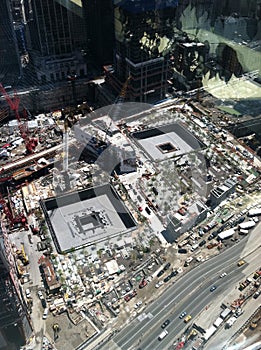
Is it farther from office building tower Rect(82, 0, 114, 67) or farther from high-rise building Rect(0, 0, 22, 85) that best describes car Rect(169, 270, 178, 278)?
office building tower Rect(82, 0, 114, 67)

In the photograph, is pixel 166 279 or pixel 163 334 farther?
pixel 166 279

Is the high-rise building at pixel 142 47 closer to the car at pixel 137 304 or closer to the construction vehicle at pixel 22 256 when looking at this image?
the construction vehicle at pixel 22 256

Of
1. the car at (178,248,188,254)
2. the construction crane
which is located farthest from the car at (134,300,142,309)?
the construction crane

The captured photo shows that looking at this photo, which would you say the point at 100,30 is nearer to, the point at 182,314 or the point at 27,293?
the point at 27,293

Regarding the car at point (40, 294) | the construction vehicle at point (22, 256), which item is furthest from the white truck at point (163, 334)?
the construction vehicle at point (22, 256)

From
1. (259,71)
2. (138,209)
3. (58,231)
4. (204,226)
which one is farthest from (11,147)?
(259,71)

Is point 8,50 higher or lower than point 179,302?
higher

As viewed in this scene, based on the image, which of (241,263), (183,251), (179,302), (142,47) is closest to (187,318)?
(179,302)

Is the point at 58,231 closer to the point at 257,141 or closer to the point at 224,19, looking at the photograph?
the point at 257,141
